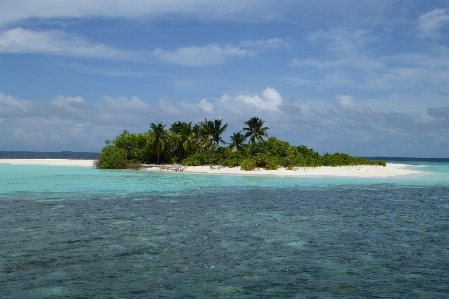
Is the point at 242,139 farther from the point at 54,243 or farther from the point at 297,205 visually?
the point at 54,243

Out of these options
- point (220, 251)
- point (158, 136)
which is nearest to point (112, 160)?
point (158, 136)

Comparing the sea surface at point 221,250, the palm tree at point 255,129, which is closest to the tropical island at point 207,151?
the palm tree at point 255,129

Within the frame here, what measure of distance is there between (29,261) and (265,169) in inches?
1734

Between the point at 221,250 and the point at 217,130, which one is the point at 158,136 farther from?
→ the point at 221,250

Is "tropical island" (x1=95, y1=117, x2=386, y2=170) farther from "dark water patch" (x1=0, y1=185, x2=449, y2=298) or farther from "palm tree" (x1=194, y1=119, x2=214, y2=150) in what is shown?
"dark water patch" (x1=0, y1=185, x2=449, y2=298)

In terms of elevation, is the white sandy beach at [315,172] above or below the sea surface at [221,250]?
above

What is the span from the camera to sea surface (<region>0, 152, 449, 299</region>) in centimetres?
906

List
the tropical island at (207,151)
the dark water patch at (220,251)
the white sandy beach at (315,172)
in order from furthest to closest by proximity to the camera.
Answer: the tropical island at (207,151)
the white sandy beach at (315,172)
the dark water patch at (220,251)

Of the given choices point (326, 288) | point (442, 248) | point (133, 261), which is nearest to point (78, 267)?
point (133, 261)

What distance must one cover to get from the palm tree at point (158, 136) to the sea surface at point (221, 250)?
39850 millimetres

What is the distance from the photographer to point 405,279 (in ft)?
32.0

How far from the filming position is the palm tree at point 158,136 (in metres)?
63.0

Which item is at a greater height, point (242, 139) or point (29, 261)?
point (242, 139)

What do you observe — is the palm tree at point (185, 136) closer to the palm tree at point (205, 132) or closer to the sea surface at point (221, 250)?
the palm tree at point (205, 132)
